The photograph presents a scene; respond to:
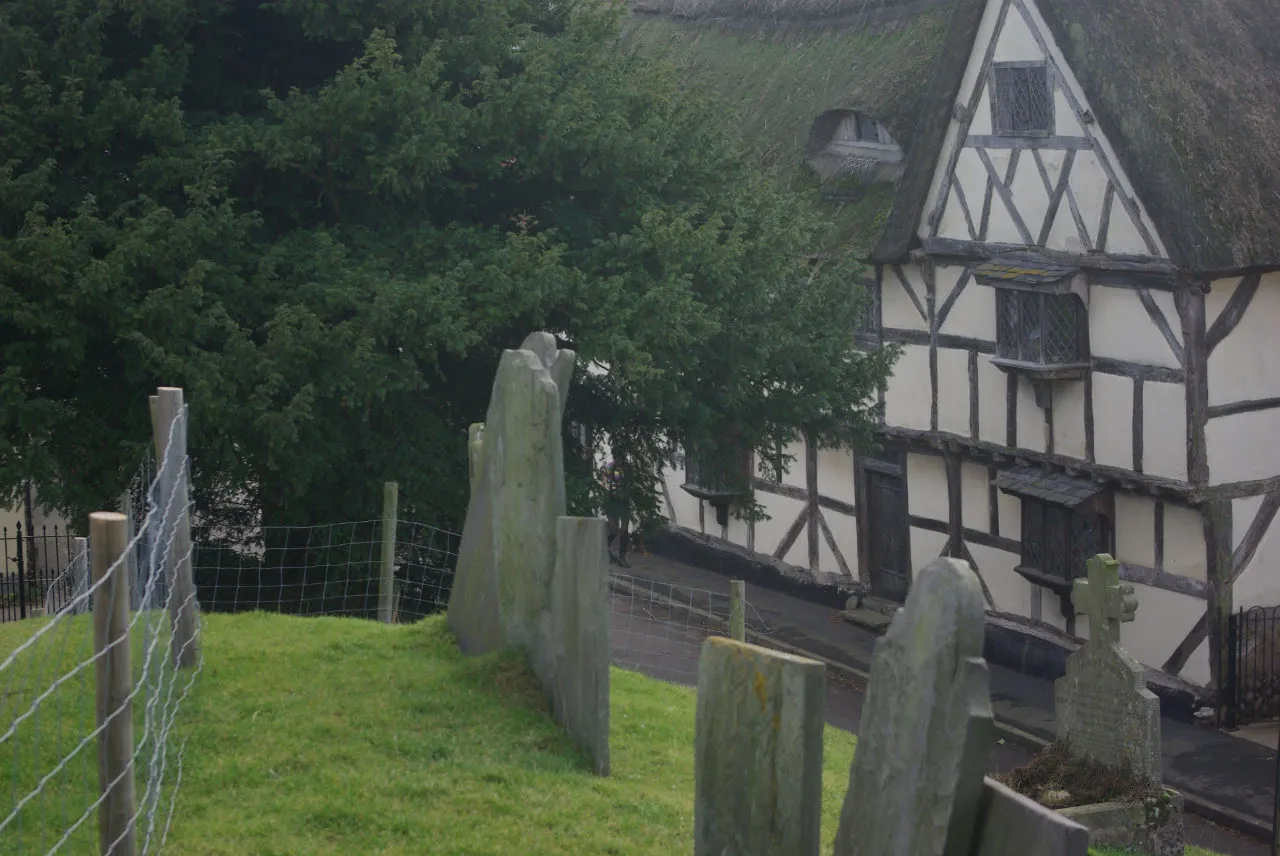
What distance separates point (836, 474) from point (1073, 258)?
5770 mm

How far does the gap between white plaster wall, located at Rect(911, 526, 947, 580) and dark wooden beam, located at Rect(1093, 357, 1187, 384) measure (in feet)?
12.6

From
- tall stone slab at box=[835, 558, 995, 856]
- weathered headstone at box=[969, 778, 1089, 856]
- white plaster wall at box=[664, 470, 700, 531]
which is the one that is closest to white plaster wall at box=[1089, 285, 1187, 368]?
white plaster wall at box=[664, 470, 700, 531]

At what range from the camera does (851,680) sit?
19859 millimetres

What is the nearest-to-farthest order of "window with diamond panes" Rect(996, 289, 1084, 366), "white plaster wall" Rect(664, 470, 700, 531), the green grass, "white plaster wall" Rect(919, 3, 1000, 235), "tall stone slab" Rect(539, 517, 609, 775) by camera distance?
the green grass, "tall stone slab" Rect(539, 517, 609, 775), "window with diamond panes" Rect(996, 289, 1084, 366), "white plaster wall" Rect(919, 3, 1000, 235), "white plaster wall" Rect(664, 470, 700, 531)

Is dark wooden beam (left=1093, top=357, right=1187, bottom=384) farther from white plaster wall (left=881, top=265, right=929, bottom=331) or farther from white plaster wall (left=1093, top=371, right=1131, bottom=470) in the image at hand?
white plaster wall (left=881, top=265, right=929, bottom=331)

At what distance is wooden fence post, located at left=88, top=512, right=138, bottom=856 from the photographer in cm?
525

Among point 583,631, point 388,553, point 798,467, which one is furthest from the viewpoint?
point 798,467

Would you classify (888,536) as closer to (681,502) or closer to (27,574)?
(681,502)

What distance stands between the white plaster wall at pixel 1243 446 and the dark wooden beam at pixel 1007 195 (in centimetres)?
331

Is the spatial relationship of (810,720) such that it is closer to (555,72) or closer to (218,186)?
(218,186)

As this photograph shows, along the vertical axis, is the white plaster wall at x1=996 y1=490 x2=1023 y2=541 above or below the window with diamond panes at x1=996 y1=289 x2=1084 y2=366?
below

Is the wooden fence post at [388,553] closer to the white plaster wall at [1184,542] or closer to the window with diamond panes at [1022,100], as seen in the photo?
the white plaster wall at [1184,542]

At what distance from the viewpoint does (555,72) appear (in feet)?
51.3

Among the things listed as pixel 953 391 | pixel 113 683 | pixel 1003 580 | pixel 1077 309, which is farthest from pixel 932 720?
pixel 953 391
